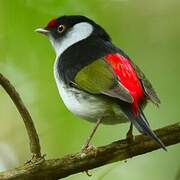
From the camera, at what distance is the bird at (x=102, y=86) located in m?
3.49

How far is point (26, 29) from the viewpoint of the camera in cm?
438

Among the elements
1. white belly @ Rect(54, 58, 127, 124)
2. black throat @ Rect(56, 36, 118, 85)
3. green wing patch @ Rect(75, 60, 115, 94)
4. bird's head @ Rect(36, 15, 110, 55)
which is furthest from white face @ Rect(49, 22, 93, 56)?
white belly @ Rect(54, 58, 127, 124)

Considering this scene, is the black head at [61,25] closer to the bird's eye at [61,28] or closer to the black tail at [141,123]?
the bird's eye at [61,28]

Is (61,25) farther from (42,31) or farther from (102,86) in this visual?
(102,86)

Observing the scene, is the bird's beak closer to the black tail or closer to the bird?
the bird

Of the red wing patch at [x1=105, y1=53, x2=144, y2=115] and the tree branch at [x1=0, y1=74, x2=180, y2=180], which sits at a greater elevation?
the red wing patch at [x1=105, y1=53, x2=144, y2=115]

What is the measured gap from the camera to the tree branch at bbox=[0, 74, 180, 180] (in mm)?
3143

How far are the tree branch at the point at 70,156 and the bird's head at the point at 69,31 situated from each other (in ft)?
3.99

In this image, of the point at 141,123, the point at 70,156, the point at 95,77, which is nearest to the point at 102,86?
the point at 95,77

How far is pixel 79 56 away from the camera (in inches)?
160

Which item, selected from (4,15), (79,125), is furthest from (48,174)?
(4,15)

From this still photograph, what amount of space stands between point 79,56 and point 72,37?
63 cm

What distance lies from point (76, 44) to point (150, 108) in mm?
970

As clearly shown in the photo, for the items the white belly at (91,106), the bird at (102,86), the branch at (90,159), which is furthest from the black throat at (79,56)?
the branch at (90,159)
